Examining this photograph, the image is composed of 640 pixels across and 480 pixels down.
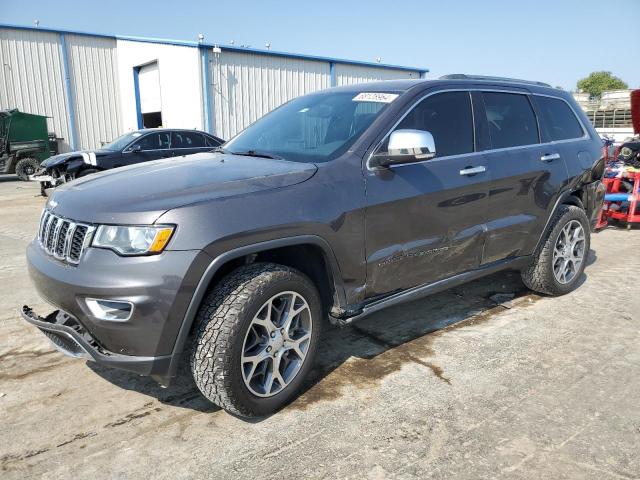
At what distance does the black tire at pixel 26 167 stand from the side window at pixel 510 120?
58.0ft

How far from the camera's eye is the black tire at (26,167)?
17258 mm

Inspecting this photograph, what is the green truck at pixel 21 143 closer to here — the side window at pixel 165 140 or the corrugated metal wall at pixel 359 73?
the side window at pixel 165 140

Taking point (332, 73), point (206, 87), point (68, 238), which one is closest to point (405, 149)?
point (68, 238)

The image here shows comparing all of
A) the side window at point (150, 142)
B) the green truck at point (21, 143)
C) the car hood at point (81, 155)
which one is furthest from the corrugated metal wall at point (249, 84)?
the car hood at point (81, 155)

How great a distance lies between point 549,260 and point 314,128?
2.44 meters

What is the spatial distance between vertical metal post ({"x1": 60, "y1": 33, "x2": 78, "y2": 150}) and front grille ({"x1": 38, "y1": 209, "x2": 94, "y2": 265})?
22.5 m

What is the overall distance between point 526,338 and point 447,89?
1944 millimetres

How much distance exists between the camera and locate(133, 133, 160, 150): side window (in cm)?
1132

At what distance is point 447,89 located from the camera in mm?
3629

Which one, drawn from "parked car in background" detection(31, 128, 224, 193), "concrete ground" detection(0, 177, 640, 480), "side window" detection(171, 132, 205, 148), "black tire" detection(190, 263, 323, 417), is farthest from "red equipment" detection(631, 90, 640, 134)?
"black tire" detection(190, 263, 323, 417)

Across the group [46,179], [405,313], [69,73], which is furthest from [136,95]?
[405,313]

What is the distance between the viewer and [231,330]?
→ 2.48 meters

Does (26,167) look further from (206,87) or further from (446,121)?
(446,121)

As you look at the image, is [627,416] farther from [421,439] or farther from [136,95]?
[136,95]
